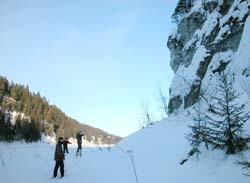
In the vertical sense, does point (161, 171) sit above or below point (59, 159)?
below

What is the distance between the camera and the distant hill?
78.9 metres

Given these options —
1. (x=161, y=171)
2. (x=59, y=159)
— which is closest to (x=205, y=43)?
(x=59, y=159)

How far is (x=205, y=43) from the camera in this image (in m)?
26.9

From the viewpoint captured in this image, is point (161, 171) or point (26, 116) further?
point (26, 116)

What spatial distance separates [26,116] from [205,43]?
81071 millimetres

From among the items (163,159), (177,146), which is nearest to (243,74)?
(177,146)

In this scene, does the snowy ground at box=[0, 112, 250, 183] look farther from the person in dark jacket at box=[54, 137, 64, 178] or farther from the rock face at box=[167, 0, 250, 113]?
the rock face at box=[167, 0, 250, 113]

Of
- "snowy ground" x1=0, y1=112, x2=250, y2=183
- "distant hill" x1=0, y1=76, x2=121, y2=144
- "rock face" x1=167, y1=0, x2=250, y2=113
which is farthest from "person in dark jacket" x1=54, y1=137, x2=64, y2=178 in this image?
"distant hill" x1=0, y1=76, x2=121, y2=144

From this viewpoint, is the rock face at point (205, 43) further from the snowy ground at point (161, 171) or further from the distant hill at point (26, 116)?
the distant hill at point (26, 116)

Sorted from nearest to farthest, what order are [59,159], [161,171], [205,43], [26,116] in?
[161,171] → [59,159] → [205,43] → [26,116]

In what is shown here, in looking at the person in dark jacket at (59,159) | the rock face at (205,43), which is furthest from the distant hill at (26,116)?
the person in dark jacket at (59,159)

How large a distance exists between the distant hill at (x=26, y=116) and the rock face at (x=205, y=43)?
44.8 meters

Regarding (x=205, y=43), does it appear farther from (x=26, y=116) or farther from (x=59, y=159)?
(x=26, y=116)

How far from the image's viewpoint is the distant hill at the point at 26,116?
7893 cm
